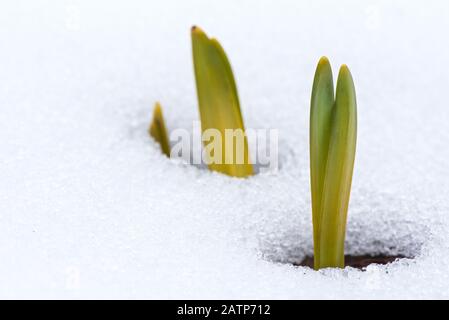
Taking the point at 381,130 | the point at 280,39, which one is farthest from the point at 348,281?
the point at 280,39

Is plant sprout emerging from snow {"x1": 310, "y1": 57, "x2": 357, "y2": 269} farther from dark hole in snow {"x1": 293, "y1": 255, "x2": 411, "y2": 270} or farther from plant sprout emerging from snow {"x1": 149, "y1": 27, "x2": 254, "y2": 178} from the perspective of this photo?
plant sprout emerging from snow {"x1": 149, "y1": 27, "x2": 254, "y2": 178}

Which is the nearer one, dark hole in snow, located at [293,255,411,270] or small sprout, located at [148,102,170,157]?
dark hole in snow, located at [293,255,411,270]

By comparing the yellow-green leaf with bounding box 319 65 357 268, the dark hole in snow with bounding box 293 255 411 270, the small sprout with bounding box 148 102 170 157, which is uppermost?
the small sprout with bounding box 148 102 170 157

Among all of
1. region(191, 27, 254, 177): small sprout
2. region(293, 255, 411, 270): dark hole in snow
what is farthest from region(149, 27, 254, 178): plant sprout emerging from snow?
region(293, 255, 411, 270): dark hole in snow

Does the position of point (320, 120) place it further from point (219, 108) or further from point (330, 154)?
point (219, 108)

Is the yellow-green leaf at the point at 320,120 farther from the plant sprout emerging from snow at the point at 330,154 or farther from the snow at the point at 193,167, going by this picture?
the snow at the point at 193,167

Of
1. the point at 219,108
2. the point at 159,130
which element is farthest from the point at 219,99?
the point at 159,130
